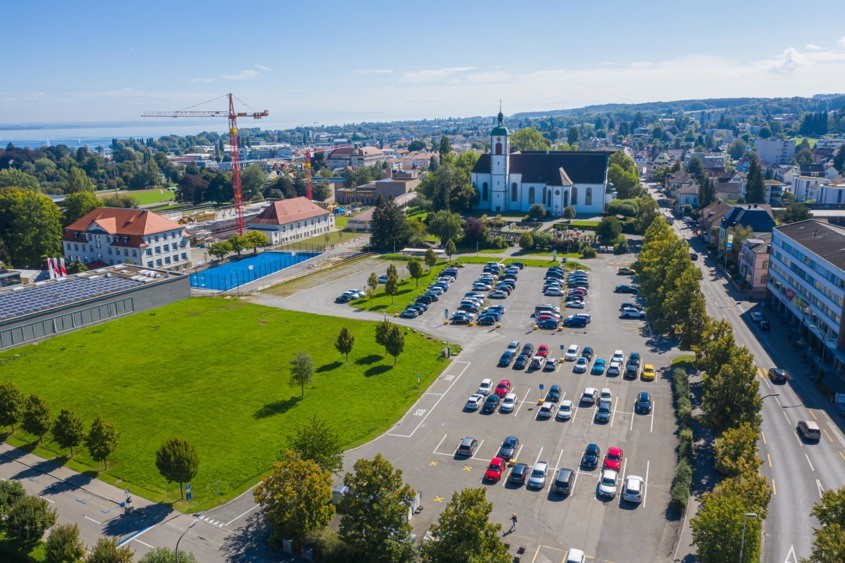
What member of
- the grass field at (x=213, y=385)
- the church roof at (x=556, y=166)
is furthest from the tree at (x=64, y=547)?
the church roof at (x=556, y=166)

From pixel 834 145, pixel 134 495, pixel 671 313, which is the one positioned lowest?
pixel 134 495

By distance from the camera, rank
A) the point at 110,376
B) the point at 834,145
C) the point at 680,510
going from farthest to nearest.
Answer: the point at 834,145, the point at 110,376, the point at 680,510

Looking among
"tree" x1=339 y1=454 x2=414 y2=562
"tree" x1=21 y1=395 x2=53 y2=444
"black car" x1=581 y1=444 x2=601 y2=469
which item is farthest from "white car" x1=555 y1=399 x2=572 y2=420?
"tree" x1=21 y1=395 x2=53 y2=444

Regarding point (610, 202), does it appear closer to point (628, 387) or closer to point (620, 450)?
point (628, 387)

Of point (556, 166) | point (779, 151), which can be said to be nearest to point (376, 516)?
point (556, 166)

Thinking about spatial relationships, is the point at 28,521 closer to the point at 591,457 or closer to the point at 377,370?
the point at 377,370

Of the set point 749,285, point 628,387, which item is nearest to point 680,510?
point 628,387
